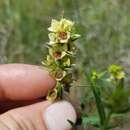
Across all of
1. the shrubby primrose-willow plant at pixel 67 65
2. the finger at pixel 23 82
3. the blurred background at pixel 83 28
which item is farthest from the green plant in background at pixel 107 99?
the blurred background at pixel 83 28

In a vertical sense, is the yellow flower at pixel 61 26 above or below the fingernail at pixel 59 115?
above

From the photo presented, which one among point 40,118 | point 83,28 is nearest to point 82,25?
point 83,28

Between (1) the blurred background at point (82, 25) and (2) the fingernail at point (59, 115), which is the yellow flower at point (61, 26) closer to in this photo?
(2) the fingernail at point (59, 115)

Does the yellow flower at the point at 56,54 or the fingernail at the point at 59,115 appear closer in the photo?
the yellow flower at the point at 56,54

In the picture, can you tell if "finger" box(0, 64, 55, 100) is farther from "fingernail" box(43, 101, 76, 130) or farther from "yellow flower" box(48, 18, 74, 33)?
"yellow flower" box(48, 18, 74, 33)

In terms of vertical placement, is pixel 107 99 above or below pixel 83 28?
below

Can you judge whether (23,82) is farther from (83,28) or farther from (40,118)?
(83,28)

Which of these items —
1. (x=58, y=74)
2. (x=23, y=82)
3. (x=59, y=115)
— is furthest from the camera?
(x=23, y=82)
